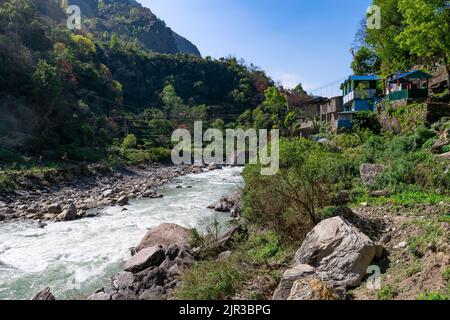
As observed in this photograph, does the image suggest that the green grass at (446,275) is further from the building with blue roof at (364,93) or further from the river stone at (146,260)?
the building with blue roof at (364,93)

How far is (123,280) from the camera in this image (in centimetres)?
921

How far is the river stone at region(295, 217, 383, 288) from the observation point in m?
6.72

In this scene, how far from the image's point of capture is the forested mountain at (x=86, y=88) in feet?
108

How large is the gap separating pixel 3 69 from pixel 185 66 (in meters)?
56.0

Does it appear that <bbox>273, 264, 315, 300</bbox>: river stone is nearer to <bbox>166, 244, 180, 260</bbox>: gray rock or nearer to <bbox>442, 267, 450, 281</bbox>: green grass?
<bbox>442, 267, 450, 281</bbox>: green grass

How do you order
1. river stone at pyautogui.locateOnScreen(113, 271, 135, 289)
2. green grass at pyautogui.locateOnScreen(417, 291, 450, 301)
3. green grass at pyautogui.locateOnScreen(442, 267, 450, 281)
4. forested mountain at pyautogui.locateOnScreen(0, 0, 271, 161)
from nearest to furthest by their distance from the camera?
green grass at pyautogui.locateOnScreen(417, 291, 450, 301)
green grass at pyautogui.locateOnScreen(442, 267, 450, 281)
river stone at pyautogui.locateOnScreen(113, 271, 135, 289)
forested mountain at pyautogui.locateOnScreen(0, 0, 271, 161)

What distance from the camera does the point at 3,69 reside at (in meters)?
33.8

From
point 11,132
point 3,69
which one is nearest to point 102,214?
point 11,132

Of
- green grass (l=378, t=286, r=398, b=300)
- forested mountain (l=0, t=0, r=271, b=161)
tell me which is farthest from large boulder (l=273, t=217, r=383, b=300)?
forested mountain (l=0, t=0, r=271, b=161)

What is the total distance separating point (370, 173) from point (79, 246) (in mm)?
10866

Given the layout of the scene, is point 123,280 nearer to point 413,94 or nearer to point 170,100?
point 413,94

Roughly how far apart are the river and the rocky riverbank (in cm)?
95

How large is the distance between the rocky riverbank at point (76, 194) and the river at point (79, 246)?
3.13 feet

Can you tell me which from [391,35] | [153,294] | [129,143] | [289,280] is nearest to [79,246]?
[153,294]
